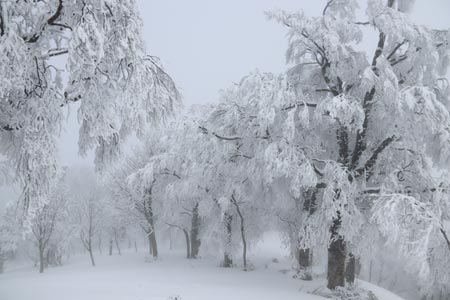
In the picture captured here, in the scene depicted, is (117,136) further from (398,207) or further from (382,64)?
(382,64)

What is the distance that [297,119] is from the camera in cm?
1223

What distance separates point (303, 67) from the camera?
13703 millimetres

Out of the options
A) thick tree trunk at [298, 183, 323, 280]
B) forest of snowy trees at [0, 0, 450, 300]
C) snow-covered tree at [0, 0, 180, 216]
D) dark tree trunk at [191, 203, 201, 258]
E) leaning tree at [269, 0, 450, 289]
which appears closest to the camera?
snow-covered tree at [0, 0, 180, 216]

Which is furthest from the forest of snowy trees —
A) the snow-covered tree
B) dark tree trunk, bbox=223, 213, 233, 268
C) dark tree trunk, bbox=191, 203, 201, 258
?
dark tree trunk, bbox=191, 203, 201, 258

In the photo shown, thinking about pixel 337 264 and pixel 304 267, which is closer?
pixel 337 264

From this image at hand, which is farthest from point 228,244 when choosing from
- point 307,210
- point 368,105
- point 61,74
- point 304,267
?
point 61,74

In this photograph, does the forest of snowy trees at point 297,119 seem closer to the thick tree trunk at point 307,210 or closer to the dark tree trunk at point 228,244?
the thick tree trunk at point 307,210

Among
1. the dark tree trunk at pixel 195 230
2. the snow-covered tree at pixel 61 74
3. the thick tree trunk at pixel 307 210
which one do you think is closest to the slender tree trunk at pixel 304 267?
the thick tree trunk at pixel 307 210

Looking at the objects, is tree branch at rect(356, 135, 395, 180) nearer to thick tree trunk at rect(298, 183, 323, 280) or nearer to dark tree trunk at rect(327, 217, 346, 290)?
thick tree trunk at rect(298, 183, 323, 280)

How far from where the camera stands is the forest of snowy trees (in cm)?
587

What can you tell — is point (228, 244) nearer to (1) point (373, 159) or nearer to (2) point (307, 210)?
(2) point (307, 210)

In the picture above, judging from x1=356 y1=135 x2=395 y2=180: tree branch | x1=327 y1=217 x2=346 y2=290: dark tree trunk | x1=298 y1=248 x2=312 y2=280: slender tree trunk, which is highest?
x1=356 y1=135 x2=395 y2=180: tree branch

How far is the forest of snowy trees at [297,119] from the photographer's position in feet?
19.2

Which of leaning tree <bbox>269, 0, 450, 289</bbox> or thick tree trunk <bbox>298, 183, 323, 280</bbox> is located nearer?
leaning tree <bbox>269, 0, 450, 289</bbox>
